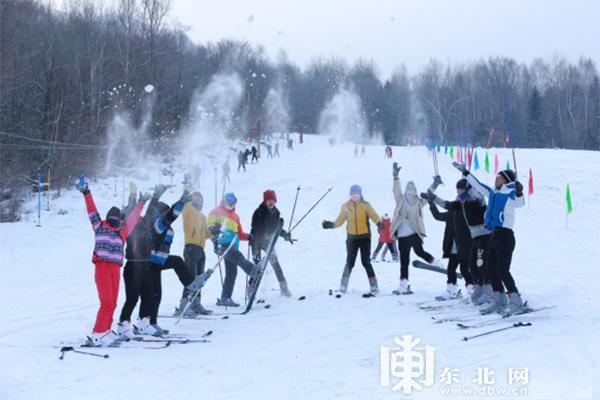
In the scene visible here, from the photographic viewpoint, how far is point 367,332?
22.4ft

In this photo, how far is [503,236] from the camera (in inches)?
279

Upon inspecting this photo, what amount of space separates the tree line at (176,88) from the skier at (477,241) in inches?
353

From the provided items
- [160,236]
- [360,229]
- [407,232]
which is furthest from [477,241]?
[160,236]

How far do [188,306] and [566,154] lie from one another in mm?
30920

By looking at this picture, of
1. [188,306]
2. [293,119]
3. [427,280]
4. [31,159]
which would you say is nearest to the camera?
[188,306]

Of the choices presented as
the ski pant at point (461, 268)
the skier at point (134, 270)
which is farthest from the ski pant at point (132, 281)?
the ski pant at point (461, 268)

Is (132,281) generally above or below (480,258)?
below

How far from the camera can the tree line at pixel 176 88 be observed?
27391 mm

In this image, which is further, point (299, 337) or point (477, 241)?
point (477, 241)

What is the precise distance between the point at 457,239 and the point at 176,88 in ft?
158

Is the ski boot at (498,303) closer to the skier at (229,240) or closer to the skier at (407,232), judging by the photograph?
the skier at (407,232)

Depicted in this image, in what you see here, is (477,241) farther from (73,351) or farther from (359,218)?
(73,351)

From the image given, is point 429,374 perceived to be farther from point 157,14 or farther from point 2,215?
point 157,14

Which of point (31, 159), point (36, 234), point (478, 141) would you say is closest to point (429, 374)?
point (36, 234)
